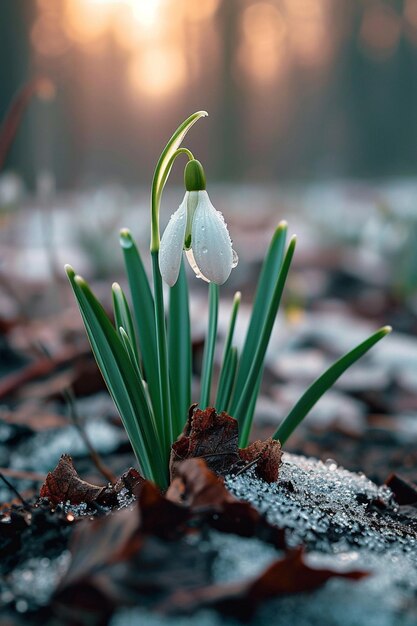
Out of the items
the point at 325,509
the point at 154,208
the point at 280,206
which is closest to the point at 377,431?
the point at 325,509

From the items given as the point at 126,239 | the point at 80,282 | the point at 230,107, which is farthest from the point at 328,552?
the point at 230,107

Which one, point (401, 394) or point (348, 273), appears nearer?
point (401, 394)

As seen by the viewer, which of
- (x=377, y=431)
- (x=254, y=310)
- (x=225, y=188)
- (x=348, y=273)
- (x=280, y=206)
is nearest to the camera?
(x=254, y=310)

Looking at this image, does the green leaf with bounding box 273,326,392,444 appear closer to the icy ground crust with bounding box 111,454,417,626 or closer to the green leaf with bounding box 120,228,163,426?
the icy ground crust with bounding box 111,454,417,626

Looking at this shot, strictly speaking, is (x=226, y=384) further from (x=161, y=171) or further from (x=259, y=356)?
(x=161, y=171)

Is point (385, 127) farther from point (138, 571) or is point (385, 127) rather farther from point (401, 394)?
point (138, 571)

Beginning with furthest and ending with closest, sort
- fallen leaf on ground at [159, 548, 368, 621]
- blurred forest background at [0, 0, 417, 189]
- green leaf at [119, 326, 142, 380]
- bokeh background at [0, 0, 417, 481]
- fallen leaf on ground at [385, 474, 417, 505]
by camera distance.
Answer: blurred forest background at [0, 0, 417, 189]
bokeh background at [0, 0, 417, 481]
fallen leaf on ground at [385, 474, 417, 505]
green leaf at [119, 326, 142, 380]
fallen leaf on ground at [159, 548, 368, 621]

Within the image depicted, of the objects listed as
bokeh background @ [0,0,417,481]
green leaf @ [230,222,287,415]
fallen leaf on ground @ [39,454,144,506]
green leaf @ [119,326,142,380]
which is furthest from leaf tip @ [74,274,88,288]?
bokeh background @ [0,0,417,481]
